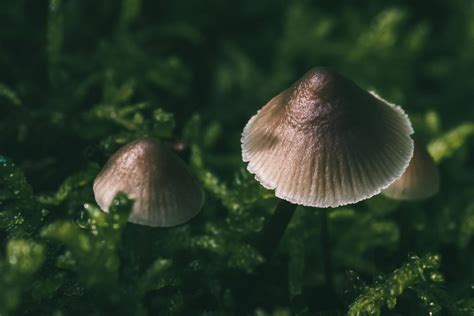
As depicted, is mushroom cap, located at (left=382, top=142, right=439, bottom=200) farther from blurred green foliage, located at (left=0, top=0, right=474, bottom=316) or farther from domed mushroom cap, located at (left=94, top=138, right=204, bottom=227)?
domed mushroom cap, located at (left=94, top=138, right=204, bottom=227)

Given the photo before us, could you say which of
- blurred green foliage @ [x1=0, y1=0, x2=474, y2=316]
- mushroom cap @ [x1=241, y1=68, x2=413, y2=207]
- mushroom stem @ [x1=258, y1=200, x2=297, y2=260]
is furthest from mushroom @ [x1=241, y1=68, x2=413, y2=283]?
blurred green foliage @ [x1=0, y1=0, x2=474, y2=316]

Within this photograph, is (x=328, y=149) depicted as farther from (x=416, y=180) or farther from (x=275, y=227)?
(x=416, y=180)

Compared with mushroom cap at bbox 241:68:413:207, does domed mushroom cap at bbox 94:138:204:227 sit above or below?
below

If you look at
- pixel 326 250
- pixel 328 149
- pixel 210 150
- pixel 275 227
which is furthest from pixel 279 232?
pixel 210 150

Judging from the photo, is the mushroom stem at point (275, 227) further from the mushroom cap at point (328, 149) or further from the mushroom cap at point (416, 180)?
the mushroom cap at point (416, 180)

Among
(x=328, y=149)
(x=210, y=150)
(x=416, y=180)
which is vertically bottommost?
(x=210, y=150)

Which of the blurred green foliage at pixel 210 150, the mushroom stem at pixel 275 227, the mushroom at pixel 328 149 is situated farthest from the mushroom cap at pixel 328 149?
the blurred green foliage at pixel 210 150
